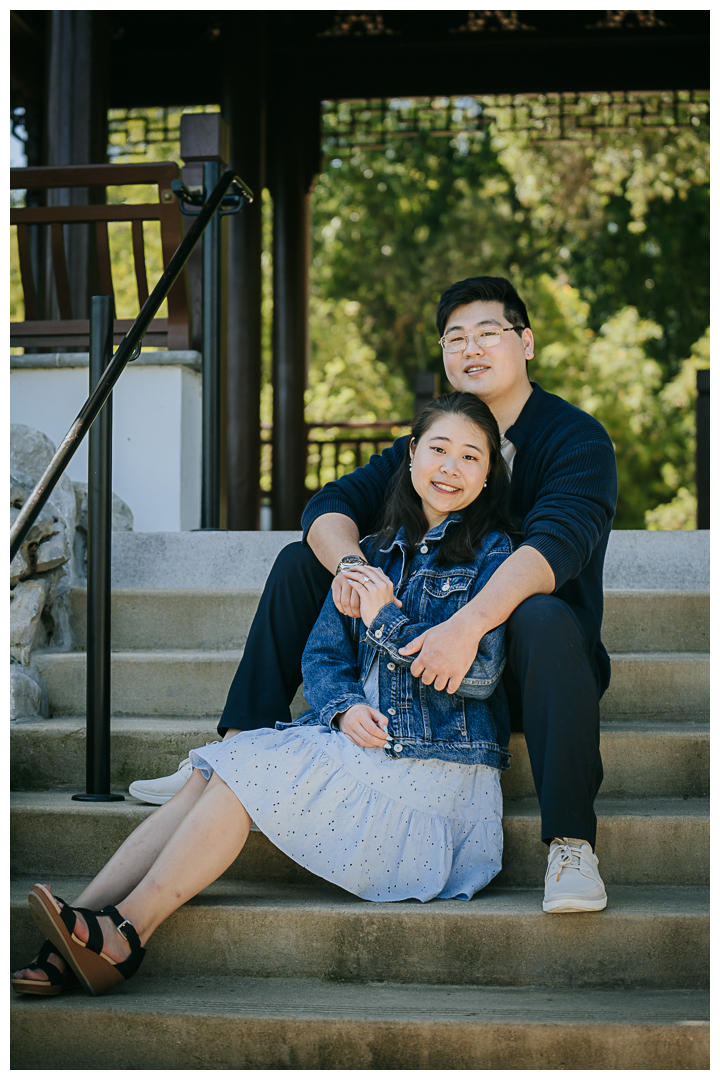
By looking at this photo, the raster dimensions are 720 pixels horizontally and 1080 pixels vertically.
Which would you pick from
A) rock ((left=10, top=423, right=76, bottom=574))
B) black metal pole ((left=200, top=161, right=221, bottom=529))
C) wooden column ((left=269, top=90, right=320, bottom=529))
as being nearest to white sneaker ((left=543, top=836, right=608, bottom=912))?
rock ((left=10, top=423, right=76, bottom=574))

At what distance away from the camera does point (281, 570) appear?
6.95 feet

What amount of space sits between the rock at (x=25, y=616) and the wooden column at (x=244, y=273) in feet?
10.7

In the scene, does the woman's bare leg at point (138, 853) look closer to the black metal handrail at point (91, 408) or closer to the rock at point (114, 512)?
the black metal handrail at point (91, 408)

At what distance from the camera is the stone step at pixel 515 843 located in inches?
75.8

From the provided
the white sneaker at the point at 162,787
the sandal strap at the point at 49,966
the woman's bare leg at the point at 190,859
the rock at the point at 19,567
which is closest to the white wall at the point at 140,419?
the rock at the point at 19,567

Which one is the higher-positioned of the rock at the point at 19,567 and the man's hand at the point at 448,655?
the rock at the point at 19,567

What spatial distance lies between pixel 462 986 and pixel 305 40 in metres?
6.17

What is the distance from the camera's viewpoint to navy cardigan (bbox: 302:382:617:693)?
190 centimetres

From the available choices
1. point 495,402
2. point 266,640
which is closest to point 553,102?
point 495,402

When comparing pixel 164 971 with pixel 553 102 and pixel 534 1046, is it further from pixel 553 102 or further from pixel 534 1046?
pixel 553 102

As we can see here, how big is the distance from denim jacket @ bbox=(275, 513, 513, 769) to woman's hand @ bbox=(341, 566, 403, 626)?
2 cm

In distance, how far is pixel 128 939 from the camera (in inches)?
64.4

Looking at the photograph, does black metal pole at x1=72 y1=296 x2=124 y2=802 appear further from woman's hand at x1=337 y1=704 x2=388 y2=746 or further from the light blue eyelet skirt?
woman's hand at x1=337 y1=704 x2=388 y2=746

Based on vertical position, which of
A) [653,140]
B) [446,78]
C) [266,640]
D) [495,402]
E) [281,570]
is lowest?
[266,640]
